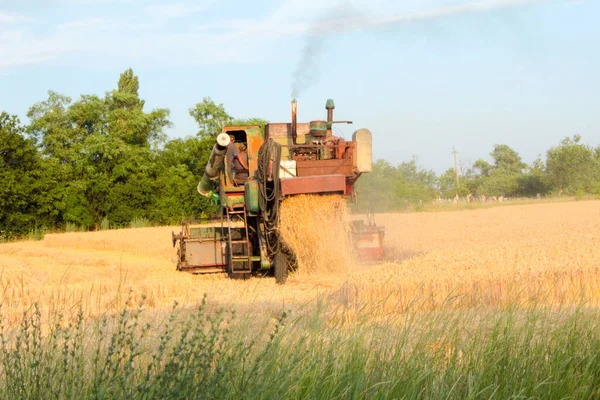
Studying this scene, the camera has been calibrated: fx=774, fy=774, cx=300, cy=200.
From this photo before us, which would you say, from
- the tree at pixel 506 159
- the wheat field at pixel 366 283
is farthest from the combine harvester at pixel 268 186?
the tree at pixel 506 159

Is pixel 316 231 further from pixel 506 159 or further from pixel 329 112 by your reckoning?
pixel 506 159

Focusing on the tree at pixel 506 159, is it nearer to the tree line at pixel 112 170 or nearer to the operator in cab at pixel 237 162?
the tree line at pixel 112 170

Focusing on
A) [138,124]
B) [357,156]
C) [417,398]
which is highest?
[138,124]

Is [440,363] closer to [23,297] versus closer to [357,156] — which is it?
[23,297]

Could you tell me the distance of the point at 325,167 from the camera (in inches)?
519

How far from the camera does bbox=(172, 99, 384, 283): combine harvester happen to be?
12.4 metres

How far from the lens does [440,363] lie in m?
4.70

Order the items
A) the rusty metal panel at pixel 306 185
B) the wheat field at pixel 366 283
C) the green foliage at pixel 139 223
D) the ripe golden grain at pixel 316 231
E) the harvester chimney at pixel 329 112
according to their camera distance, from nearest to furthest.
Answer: the wheat field at pixel 366 283 → the rusty metal panel at pixel 306 185 → the ripe golden grain at pixel 316 231 → the harvester chimney at pixel 329 112 → the green foliage at pixel 139 223

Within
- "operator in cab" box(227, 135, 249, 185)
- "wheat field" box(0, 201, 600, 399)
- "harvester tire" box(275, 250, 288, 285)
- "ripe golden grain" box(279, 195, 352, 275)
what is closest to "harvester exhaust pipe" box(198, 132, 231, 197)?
"operator in cab" box(227, 135, 249, 185)

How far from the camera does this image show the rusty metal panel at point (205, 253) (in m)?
14.7

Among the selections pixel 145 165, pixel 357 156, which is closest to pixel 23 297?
pixel 357 156

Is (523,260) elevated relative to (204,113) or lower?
lower

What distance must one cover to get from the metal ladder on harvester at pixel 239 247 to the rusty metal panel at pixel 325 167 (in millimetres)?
1408

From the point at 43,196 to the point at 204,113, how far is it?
20.4 m
